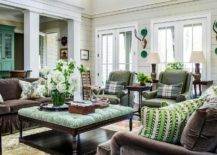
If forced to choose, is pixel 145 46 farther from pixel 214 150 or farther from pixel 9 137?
pixel 214 150

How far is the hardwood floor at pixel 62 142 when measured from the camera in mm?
2808

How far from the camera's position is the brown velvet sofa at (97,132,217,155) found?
1.60 metres

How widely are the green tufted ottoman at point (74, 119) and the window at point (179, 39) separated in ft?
11.1

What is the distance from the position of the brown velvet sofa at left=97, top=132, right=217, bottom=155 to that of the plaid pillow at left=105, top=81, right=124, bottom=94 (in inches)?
149

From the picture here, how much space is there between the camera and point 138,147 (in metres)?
1.74

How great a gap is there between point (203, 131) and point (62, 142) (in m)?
1.94

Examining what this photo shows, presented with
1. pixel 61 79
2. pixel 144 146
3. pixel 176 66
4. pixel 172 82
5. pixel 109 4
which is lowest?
pixel 144 146

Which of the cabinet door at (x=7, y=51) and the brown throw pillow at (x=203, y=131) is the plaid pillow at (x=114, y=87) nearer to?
the brown throw pillow at (x=203, y=131)

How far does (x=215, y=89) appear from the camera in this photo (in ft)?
8.91

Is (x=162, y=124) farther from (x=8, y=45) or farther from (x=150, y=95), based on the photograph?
(x=8, y=45)

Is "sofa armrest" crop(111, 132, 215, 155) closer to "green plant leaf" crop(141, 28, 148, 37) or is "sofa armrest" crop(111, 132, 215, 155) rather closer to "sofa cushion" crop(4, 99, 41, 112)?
"sofa cushion" crop(4, 99, 41, 112)

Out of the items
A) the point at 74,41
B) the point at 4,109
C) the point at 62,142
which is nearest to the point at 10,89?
the point at 4,109

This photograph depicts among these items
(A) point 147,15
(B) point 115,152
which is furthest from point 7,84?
(A) point 147,15

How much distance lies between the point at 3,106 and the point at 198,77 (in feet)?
13.1
